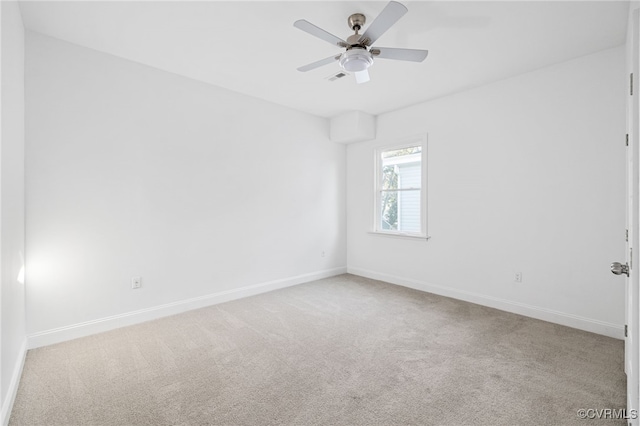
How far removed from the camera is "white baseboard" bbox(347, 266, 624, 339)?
9.42ft

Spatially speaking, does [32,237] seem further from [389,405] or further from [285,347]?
[389,405]

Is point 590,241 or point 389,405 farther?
point 590,241

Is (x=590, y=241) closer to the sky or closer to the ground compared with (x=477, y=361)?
Result: closer to the sky

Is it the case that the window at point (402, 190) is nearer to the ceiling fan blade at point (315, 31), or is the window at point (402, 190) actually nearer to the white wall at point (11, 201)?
the ceiling fan blade at point (315, 31)

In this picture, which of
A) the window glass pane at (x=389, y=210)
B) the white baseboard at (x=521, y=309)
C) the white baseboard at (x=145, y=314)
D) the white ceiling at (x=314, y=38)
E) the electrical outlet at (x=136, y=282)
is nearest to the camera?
the white ceiling at (x=314, y=38)

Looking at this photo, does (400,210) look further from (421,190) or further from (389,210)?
(421,190)

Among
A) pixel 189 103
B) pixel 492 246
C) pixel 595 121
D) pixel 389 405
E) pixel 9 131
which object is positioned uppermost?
pixel 189 103

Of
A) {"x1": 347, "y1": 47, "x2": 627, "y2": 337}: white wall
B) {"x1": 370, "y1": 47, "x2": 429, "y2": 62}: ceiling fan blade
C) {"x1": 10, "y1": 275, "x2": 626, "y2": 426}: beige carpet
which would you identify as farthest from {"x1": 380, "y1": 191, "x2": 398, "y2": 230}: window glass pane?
{"x1": 370, "y1": 47, "x2": 429, "y2": 62}: ceiling fan blade

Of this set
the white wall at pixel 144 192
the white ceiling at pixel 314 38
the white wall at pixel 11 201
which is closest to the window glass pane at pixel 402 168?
the white ceiling at pixel 314 38

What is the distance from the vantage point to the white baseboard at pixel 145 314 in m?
2.69

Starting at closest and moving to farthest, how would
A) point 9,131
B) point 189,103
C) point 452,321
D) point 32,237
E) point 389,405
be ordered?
point 389,405 < point 9,131 < point 32,237 < point 452,321 < point 189,103

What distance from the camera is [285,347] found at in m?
2.65

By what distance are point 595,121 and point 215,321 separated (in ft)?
14.1

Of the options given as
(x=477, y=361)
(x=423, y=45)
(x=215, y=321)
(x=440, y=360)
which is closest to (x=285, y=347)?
(x=215, y=321)
